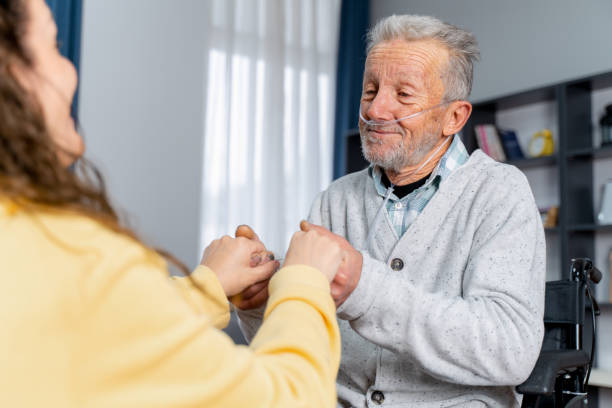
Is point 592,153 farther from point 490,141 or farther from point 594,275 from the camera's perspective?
point 594,275

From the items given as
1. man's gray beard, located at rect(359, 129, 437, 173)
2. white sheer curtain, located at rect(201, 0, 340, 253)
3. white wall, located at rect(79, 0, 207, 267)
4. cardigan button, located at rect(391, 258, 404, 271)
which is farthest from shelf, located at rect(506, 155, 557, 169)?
cardigan button, located at rect(391, 258, 404, 271)

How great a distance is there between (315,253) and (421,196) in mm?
656

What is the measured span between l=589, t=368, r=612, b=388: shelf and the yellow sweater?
2.96 m

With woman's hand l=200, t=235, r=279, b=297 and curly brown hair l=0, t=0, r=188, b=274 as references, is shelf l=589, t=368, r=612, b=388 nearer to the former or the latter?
woman's hand l=200, t=235, r=279, b=297

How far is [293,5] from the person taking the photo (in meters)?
4.80

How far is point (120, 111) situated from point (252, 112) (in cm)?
93

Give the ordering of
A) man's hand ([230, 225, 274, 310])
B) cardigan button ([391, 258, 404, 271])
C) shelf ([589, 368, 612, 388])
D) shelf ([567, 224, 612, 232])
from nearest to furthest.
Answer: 1. man's hand ([230, 225, 274, 310])
2. cardigan button ([391, 258, 404, 271])
3. shelf ([589, 368, 612, 388])
4. shelf ([567, 224, 612, 232])

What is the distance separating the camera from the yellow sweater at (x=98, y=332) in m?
0.51

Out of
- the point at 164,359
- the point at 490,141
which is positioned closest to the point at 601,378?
the point at 490,141

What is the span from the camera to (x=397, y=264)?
141 cm

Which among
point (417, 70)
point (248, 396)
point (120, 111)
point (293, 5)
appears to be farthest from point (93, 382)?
point (293, 5)

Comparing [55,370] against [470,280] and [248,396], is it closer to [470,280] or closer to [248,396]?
[248,396]

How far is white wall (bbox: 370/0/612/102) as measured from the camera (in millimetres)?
3779

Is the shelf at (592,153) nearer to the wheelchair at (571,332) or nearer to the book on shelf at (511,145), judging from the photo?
the book on shelf at (511,145)
